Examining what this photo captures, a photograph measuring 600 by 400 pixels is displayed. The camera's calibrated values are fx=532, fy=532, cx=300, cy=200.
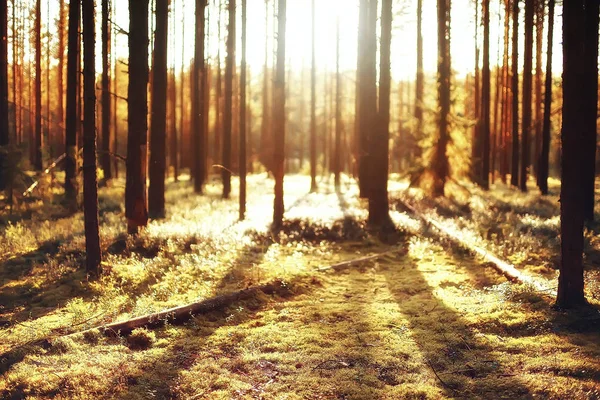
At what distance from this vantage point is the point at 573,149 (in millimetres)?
6559

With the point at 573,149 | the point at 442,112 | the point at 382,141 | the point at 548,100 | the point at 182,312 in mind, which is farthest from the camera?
the point at 442,112

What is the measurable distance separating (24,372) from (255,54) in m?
33.3

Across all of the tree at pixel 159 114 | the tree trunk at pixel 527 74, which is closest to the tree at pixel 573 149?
the tree at pixel 159 114

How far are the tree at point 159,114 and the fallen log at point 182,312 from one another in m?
8.67

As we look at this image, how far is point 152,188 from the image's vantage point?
1614cm

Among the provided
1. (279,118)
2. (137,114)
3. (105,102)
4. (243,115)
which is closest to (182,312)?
(137,114)

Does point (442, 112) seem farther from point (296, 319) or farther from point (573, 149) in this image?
point (296, 319)

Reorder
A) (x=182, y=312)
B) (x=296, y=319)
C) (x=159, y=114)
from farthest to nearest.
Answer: (x=159, y=114) < (x=296, y=319) < (x=182, y=312)

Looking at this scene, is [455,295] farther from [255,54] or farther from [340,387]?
[255,54]

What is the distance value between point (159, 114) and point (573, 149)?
1221 centimetres

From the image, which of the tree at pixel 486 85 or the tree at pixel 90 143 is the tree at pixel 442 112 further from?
the tree at pixel 90 143

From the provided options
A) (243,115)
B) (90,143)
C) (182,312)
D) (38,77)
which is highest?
(38,77)

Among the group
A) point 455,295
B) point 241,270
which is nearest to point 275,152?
point 241,270

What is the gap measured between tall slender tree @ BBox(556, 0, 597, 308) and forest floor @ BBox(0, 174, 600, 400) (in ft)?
1.31
